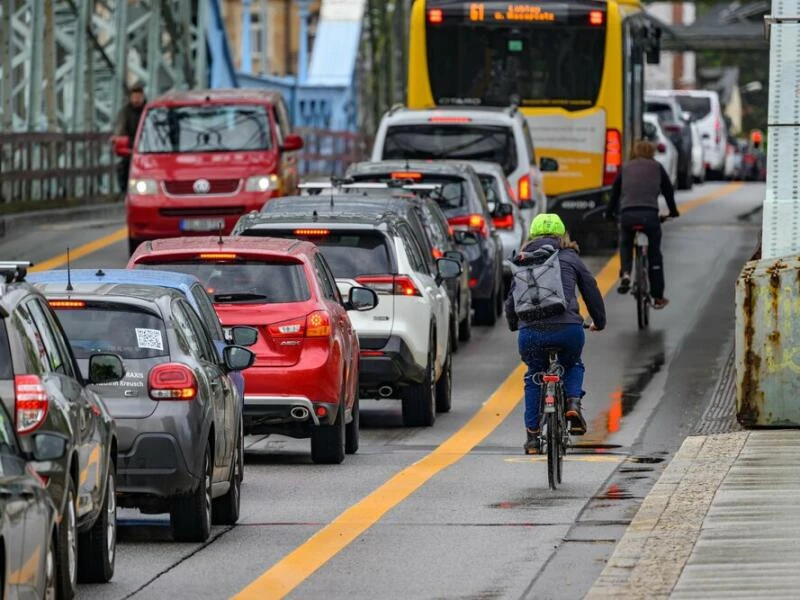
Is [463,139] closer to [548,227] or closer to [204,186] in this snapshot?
[204,186]

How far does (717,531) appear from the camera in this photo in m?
12.1

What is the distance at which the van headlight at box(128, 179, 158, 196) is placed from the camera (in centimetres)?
3181

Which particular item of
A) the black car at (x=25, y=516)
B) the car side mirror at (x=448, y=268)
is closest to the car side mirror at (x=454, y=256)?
the car side mirror at (x=448, y=268)

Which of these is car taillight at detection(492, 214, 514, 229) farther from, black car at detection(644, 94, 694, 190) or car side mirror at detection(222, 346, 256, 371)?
black car at detection(644, 94, 694, 190)

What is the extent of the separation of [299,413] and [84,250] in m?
17.6

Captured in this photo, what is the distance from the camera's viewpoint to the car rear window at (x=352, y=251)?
19219mm

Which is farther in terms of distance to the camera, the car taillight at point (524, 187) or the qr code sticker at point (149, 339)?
the car taillight at point (524, 187)

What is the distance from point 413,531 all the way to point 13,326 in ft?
12.0

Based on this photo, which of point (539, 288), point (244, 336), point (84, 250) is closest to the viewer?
point (244, 336)

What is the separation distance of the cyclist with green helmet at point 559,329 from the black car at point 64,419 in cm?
437

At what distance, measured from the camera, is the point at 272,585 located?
37.3 feet

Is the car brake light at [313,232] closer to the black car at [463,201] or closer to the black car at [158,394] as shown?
the black car at [158,394]

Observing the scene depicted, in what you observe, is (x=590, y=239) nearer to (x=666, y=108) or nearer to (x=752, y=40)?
(x=666, y=108)

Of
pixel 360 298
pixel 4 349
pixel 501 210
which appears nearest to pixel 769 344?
pixel 360 298
